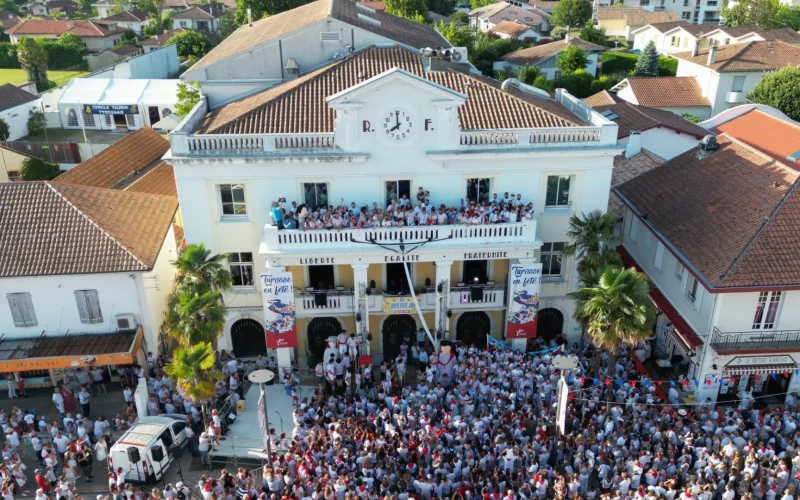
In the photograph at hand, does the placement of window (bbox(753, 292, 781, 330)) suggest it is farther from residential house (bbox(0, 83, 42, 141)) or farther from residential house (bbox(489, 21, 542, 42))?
residential house (bbox(489, 21, 542, 42))

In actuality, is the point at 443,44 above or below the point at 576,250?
above

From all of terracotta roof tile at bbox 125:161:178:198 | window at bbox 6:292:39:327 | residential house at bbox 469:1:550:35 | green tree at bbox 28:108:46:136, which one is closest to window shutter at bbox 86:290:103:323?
window at bbox 6:292:39:327

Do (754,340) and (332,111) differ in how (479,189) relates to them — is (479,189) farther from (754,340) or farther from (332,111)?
(754,340)

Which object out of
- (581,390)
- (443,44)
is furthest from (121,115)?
(581,390)

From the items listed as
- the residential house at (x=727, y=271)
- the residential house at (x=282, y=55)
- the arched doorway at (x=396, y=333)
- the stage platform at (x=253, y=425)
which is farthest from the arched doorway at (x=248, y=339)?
the residential house at (x=727, y=271)

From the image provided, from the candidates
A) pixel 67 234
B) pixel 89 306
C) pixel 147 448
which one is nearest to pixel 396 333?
pixel 147 448

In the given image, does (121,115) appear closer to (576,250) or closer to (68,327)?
(68,327)
